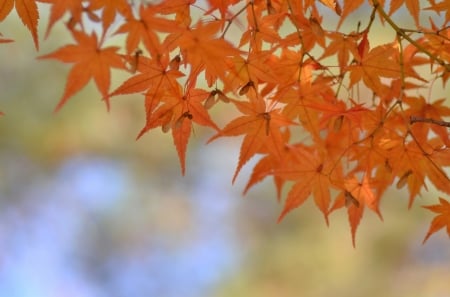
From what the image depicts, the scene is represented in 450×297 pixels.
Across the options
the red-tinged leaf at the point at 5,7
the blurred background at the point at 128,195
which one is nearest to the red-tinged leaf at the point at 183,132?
the red-tinged leaf at the point at 5,7

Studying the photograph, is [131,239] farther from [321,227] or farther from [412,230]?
[412,230]

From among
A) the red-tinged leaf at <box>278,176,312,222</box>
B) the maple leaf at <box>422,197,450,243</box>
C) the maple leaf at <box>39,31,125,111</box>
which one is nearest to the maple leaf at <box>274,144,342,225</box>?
the red-tinged leaf at <box>278,176,312,222</box>

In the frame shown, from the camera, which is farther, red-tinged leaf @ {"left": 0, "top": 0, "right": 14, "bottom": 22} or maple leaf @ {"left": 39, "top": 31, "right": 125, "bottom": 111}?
red-tinged leaf @ {"left": 0, "top": 0, "right": 14, "bottom": 22}

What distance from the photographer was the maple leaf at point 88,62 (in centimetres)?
70

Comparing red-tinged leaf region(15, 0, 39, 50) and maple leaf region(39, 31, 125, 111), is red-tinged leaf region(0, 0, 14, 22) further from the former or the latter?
maple leaf region(39, 31, 125, 111)

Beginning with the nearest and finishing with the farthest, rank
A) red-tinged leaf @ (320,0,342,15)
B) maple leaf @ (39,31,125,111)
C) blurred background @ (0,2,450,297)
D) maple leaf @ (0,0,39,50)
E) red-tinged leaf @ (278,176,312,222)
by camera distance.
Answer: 1. maple leaf @ (39,31,125,111)
2. maple leaf @ (0,0,39,50)
3. red-tinged leaf @ (320,0,342,15)
4. red-tinged leaf @ (278,176,312,222)
5. blurred background @ (0,2,450,297)

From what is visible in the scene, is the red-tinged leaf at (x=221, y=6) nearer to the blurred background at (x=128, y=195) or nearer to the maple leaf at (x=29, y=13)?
the maple leaf at (x=29, y=13)

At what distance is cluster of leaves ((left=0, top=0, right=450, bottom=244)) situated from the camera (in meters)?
0.71

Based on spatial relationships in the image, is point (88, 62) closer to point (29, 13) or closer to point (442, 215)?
point (29, 13)

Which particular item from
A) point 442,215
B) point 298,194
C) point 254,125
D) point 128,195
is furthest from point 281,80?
point 128,195

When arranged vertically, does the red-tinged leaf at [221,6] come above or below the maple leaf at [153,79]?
above

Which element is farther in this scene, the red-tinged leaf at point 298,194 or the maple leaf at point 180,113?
the red-tinged leaf at point 298,194

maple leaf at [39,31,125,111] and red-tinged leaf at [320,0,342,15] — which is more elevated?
red-tinged leaf at [320,0,342,15]

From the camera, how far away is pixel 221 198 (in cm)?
374
